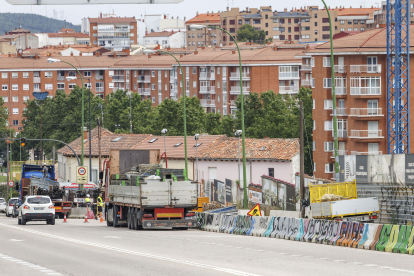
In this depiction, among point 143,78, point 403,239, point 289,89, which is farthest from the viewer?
point 143,78

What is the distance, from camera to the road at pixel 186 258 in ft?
49.5

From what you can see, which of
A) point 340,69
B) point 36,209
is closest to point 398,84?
point 340,69

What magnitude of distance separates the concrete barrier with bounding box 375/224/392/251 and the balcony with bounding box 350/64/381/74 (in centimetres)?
5454

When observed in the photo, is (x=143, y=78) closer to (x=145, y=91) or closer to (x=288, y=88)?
(x=145, y=91)

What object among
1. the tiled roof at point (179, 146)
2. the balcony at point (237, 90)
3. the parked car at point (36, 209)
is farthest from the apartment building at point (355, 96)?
the balcony at point (237, 90)

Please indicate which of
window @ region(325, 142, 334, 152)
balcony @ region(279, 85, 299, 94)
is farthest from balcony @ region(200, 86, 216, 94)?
window @ region(325, 142, 334, 152)

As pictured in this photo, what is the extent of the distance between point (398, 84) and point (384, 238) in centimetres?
5316

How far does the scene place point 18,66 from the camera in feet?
516

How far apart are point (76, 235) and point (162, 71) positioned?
415 ft

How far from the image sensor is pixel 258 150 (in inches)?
2505

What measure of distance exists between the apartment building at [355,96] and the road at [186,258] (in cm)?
5083

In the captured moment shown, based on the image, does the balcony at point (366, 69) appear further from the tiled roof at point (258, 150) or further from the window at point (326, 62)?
the tiled roof at point (258, 150)

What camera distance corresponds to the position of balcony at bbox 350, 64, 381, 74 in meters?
72.9

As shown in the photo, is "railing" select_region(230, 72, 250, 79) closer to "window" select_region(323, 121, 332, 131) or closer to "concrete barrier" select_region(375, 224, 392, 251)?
"window" select_region(323, 121, 332, 131)
